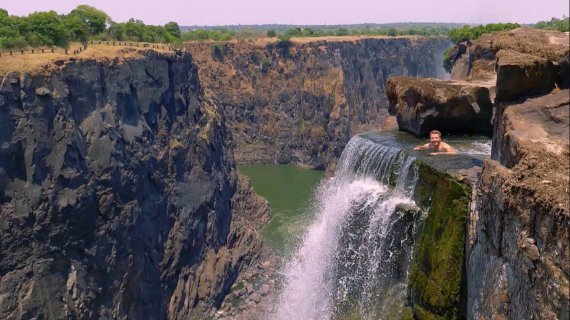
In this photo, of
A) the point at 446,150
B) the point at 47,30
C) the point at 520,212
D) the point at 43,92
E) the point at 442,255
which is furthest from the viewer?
the point at 47,30

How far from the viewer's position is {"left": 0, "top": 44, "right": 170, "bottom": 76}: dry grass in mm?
33125

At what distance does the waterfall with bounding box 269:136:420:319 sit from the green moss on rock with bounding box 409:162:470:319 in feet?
3.70

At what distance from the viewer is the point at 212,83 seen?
86.7 metres

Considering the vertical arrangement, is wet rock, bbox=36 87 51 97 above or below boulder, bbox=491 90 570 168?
below

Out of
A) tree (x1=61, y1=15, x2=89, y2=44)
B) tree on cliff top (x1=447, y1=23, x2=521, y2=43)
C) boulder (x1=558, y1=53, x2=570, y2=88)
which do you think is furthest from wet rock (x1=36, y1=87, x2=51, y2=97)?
tree on cliff top (x1=447, y1=23, x2=521, y2=43)

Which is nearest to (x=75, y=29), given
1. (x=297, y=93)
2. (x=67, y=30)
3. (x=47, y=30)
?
(x=67, y=30)

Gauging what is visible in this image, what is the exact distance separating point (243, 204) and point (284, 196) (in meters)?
11.2

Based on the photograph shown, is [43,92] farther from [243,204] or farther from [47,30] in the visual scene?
[243,204]

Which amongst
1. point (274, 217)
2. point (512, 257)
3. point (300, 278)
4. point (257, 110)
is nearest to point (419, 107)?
point (300, 278)

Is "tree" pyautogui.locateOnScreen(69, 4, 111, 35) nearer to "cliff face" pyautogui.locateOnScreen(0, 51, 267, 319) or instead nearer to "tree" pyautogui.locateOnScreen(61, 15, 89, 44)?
A: "tree" pyautogui.locateOnScreen(61, 15, 89, 44)

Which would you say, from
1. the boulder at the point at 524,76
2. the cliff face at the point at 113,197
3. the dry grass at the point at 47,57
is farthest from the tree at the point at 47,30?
the boulder at the point at 524,76

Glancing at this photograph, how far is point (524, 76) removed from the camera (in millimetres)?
13633

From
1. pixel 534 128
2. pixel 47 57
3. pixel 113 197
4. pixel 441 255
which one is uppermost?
pixel 47 57

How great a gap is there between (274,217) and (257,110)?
1213 inches
